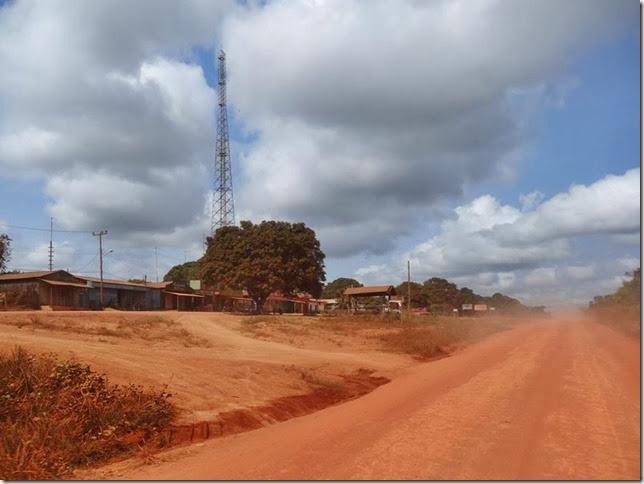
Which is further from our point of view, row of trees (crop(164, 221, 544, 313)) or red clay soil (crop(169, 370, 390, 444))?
row of trees (crop(164, 221, 544, 313))

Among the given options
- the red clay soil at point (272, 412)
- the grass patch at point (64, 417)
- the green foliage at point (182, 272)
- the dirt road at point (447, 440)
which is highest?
the green foliage at point (182, 272)

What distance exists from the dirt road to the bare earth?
0.02 metres

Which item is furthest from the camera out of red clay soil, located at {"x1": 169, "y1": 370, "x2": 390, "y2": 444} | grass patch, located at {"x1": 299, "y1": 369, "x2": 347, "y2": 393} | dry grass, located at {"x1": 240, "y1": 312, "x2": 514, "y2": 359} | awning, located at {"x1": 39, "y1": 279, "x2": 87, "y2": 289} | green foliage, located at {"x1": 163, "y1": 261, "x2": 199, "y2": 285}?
green foliage, located at {"x1": 163, "y1": 261, "x2": 199, "y2": 285}

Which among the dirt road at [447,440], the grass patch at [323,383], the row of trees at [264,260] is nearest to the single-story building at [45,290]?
the row of trees at [264,260]

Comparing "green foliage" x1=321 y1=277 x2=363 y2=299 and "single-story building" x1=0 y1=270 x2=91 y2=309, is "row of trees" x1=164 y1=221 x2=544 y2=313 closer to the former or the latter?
"single-story building" x1=0 y1=270 x2=91 y2=309

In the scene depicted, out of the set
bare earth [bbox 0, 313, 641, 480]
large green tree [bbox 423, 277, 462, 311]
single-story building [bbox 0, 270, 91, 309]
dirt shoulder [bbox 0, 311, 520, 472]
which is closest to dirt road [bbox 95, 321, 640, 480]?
bare earth [bbox 0, 313, 641, 480]

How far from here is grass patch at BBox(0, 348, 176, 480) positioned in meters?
7.39

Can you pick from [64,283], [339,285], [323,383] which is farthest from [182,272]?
[323,383]

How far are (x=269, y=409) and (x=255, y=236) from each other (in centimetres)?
4390

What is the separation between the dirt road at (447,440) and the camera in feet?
22.7

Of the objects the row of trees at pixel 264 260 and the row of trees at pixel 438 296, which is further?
the row of trees at pixel 438 296

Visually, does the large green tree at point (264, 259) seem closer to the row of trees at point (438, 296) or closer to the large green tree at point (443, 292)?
the row of trees at point (438, 296)

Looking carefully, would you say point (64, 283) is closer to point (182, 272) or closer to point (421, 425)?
→ point (421, 425)

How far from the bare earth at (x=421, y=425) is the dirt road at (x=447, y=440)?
20 millimetres
